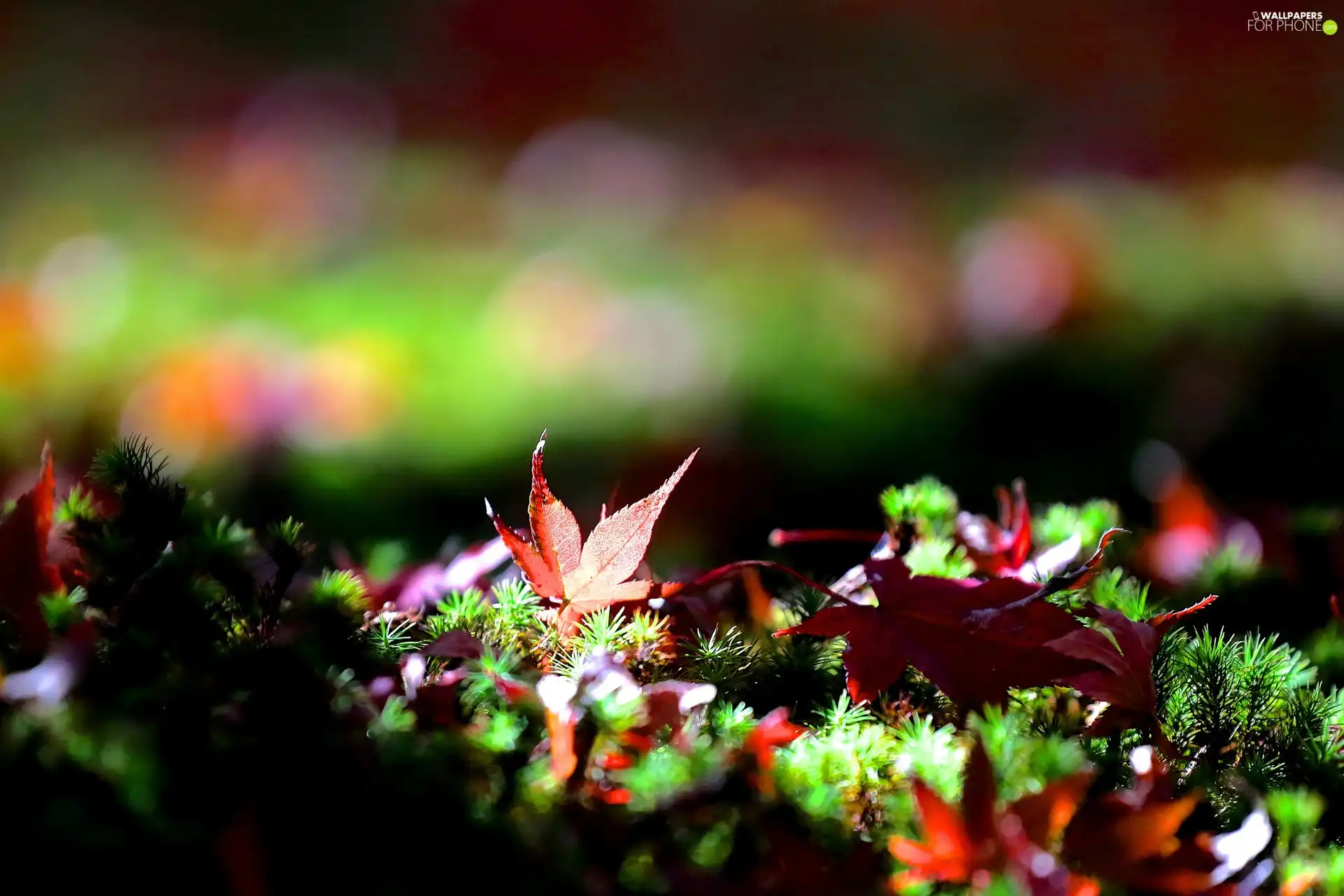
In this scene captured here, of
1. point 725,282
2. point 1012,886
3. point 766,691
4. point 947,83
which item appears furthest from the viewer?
point 947,83

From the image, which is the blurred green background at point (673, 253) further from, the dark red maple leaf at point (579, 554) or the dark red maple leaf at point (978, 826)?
the dark red maple leaf at point (978, 826)

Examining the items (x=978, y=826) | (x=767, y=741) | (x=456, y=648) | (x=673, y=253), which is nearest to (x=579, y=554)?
(x=456, y=648)

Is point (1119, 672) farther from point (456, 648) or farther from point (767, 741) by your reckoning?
point (456, 648)

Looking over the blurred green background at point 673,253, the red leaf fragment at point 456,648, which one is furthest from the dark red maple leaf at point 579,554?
the blurred green background at point 673,253

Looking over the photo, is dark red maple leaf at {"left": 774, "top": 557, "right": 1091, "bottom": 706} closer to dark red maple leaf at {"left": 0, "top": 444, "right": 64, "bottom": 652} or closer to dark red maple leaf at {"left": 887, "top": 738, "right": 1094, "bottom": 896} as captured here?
dark red maple leaf at {"left": 887, "top": 738, "right": 1094, "bottom": 896}

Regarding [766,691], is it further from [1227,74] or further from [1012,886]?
[1227,74]

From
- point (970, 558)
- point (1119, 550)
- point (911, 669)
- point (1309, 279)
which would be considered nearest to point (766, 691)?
point (911, 669)

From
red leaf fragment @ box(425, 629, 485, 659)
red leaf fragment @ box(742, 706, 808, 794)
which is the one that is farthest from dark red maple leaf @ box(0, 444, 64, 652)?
red leaf fragment @ box(742, 706, 808, 794)
